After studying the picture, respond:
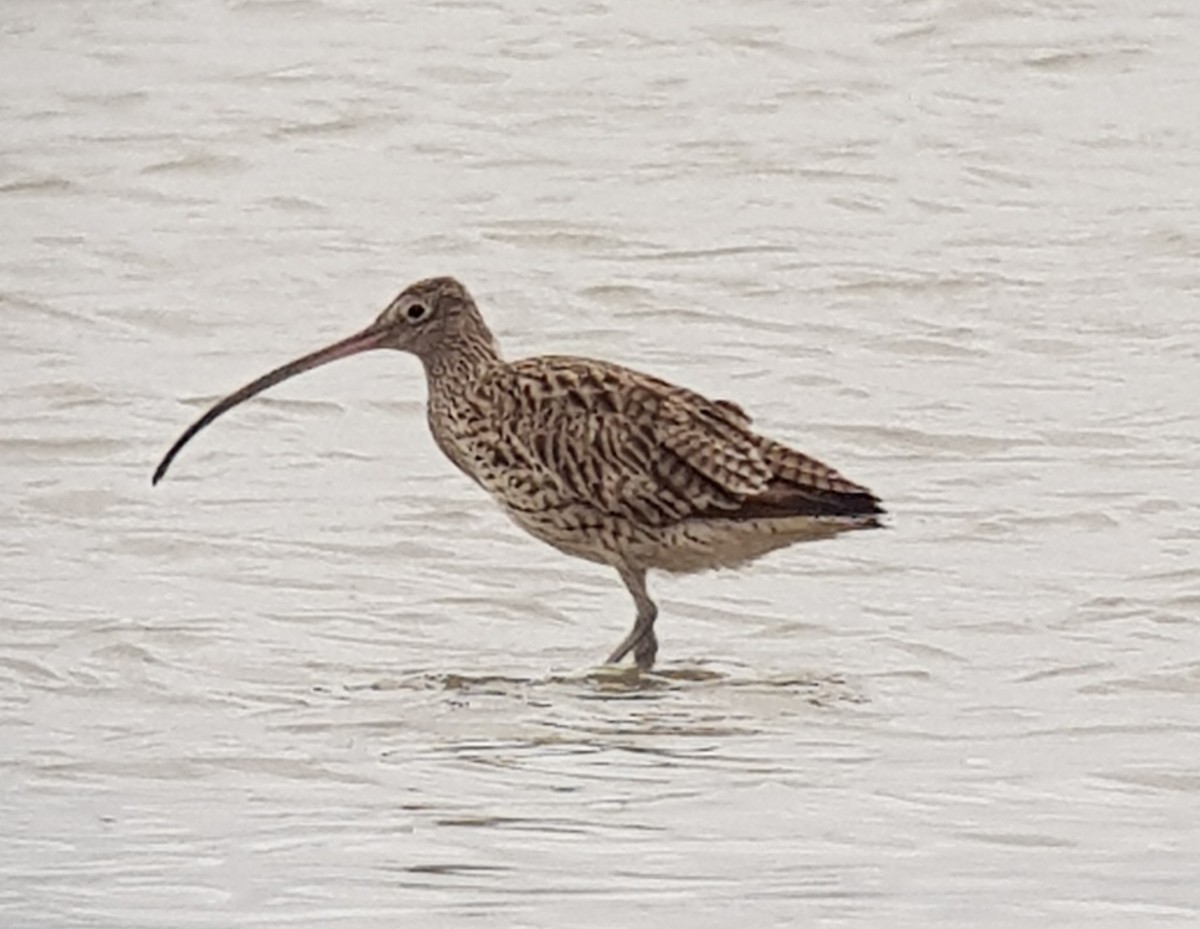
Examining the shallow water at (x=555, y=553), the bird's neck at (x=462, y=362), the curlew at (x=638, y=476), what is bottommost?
the shallow water at (x=555, y=553)

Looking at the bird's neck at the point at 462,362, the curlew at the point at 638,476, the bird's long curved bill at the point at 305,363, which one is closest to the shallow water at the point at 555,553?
the curlew at the point at 638,476

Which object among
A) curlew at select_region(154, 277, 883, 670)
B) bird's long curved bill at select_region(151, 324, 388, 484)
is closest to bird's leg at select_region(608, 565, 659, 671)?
curlew at select_region(154, 277, 883, 670)

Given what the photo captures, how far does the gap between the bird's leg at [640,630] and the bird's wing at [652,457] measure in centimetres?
16

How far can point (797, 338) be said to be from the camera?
51.5 ft

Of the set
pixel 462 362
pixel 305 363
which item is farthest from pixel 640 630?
pixel 305 363

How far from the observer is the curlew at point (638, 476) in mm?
11031

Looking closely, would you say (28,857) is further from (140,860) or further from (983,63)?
(983,63)

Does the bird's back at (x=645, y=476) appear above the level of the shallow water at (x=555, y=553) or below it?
above

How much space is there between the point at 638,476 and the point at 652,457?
72 millimetres

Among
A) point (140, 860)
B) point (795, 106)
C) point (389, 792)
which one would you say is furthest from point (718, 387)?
point (140, 860)

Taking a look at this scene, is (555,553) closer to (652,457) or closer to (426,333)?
(426,333)

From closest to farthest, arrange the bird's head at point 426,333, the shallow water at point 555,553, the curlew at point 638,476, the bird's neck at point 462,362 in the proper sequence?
the shallow water at point 555,553 → the curlew at point 638,476 → the bird's neck at point 462,362 → the bird's head at point 426,333

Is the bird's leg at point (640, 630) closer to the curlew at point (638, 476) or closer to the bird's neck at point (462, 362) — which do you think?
the curlew at point (638, 476)

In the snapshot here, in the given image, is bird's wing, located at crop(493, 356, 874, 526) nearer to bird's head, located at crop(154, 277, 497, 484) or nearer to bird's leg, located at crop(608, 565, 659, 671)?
bird's leg, located at crop(608, 565, 659, 671)
